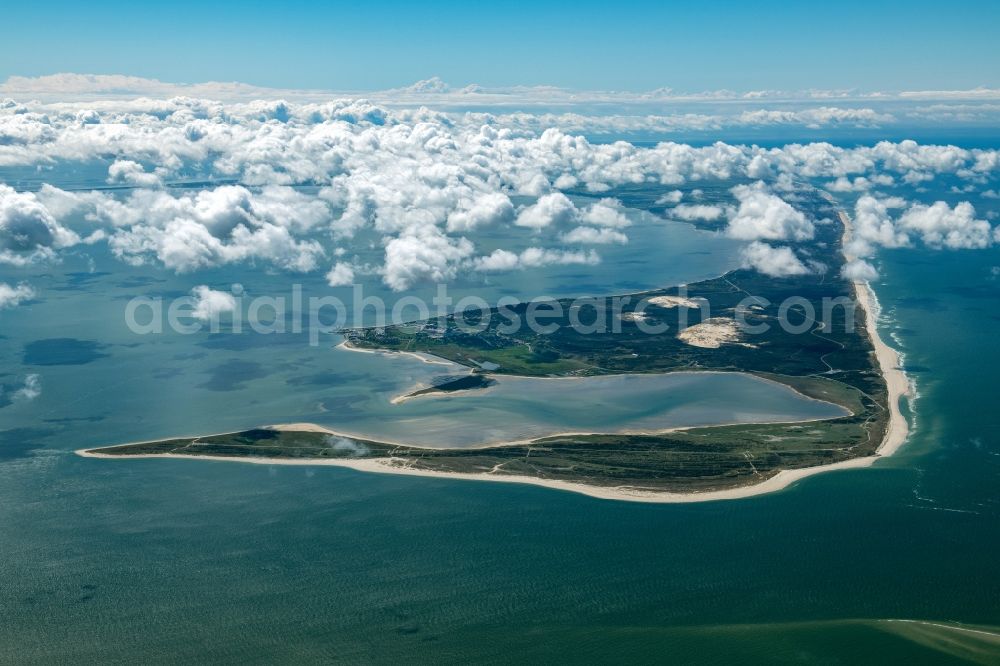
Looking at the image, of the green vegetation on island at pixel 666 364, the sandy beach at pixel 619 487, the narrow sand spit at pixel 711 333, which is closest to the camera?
the sandy beach at pixel 619 487

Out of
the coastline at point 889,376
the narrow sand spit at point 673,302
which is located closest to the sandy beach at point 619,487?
the coastline at point 889,376

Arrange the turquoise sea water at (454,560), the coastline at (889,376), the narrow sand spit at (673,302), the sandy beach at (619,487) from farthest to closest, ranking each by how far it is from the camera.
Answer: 1. the narrow sand spit at (673,302)
2. the coastline at (889,376)
3. the sandy beach at (619,487)
4. the turquoise sea water at (454,560)

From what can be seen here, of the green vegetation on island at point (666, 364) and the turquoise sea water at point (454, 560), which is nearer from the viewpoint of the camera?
the turquoise sea water at point (454, 560)

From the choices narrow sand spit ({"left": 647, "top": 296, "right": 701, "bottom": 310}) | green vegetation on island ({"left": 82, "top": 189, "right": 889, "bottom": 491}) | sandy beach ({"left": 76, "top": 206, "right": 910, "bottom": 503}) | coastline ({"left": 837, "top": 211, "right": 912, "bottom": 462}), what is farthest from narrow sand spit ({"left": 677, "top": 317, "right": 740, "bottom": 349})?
sandy beach ({"left": 76, "top": 206, "right": 910, "bottom": 503})

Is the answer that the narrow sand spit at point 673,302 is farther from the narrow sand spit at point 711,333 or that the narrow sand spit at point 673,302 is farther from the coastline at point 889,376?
the coastline at point 889,376

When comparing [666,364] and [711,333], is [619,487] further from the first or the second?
[711,333]

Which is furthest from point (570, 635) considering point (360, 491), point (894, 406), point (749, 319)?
point (749, 319)

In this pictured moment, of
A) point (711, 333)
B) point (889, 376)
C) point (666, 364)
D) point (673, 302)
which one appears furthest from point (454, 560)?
point (673, 302)

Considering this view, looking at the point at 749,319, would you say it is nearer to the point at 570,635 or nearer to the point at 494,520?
the point at 494,520

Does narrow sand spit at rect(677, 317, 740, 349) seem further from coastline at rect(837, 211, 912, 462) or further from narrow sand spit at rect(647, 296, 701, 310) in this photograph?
coastline at rect(837, 211, 912, 462)
